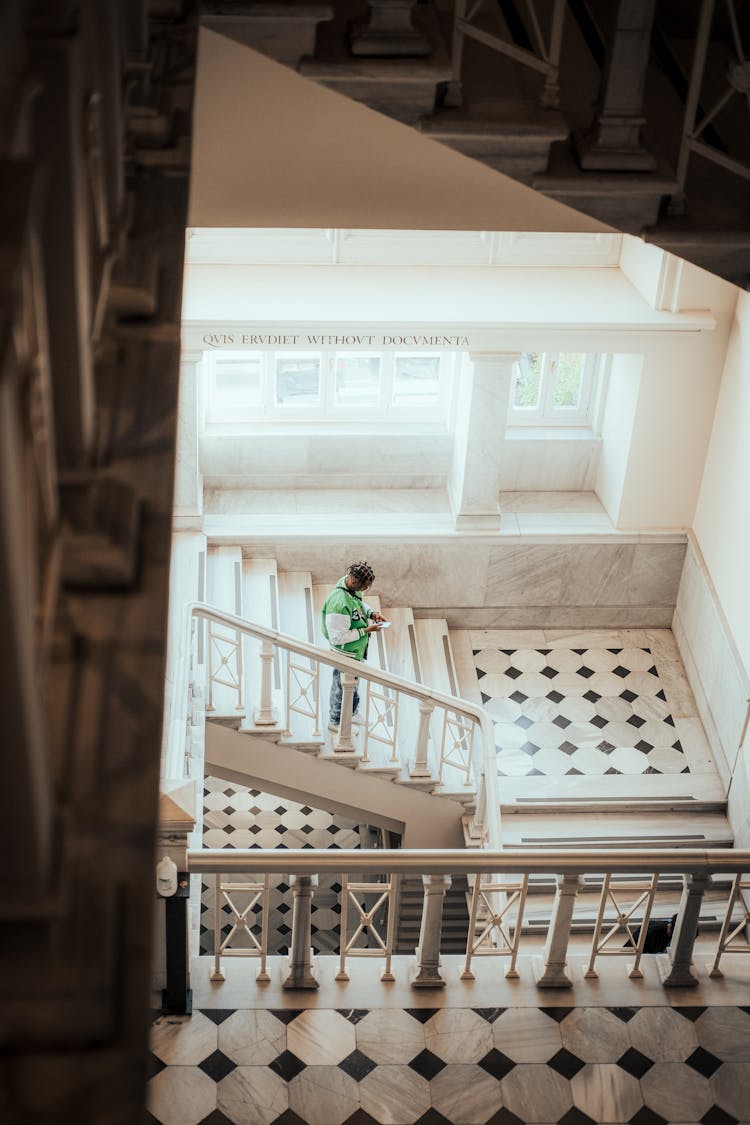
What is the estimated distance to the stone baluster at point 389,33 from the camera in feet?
11.8

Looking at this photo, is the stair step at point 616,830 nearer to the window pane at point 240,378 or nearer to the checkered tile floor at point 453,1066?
the checkered tile floor at point 453,1066

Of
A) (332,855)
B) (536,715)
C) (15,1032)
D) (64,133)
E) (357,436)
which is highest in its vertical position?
(64,133)

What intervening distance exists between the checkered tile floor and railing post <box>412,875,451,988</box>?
136mm

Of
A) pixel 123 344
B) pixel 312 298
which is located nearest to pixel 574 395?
pixel 312 298

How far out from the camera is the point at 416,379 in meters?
11.4

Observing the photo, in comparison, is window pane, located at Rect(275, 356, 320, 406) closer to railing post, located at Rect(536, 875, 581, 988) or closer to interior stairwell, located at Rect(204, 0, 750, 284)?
interior stairwell, located at Rect(204, 0, 750, 284)

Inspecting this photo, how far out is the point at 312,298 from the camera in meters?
9.70

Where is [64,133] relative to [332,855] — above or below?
above

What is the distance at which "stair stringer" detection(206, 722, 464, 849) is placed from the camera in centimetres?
883

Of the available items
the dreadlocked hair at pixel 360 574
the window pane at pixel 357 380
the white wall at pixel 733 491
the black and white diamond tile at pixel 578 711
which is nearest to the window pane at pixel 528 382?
the window pane at pixel 357 380

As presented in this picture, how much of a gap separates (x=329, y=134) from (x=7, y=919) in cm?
349

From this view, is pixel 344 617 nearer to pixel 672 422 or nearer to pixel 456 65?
pixel 672 422

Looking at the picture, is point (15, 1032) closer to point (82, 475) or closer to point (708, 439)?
point (82, 475)

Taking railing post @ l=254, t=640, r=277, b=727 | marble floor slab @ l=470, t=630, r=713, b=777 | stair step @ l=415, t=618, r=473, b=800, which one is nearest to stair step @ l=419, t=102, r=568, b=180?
railing post @ l=254, t=640, r=277, b=727
